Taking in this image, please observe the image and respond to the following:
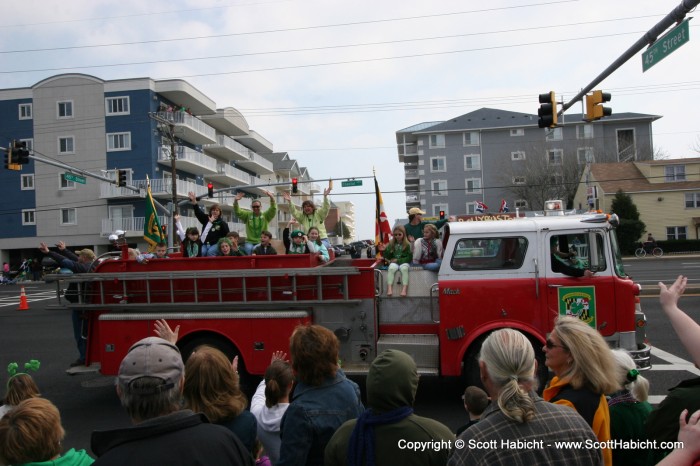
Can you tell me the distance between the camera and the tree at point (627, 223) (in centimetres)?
4362

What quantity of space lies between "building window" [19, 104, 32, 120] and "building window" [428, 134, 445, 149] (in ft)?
144

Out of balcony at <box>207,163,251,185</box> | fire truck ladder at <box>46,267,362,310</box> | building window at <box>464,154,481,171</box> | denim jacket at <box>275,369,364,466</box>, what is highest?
building window at <box>464,154,481,171</box>

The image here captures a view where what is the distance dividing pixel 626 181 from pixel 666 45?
44.6m

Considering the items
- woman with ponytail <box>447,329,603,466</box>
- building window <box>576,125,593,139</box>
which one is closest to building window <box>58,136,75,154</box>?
woman with ponytail <box>447,329,603,466</box>

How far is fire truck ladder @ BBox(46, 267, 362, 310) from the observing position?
7.23 metres

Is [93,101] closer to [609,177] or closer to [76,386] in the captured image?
[76,386]

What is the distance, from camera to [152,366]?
2.27 meters

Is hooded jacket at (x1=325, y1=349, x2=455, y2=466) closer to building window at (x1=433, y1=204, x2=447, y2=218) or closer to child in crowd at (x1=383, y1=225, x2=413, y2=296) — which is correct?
child in crowd at (x1=383, y1=225, x2=413, y2=296)

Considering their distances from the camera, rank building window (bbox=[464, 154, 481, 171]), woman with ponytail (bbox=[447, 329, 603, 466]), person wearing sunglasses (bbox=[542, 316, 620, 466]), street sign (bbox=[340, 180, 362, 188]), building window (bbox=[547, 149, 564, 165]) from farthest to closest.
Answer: building window (bbox=[464, 154, 481, 171]) < building window (bbox=[547, 149, 564, 165]) < street sign (bbox=[340, 180, 362, 188]) < person wearing sunglasses (bbox=[542, 316, 620, 466]) < woman with ponytail (bbox=[447, 329, 603, 466])

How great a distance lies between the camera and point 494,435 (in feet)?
7.47

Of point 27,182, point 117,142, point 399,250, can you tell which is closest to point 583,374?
point 399,250

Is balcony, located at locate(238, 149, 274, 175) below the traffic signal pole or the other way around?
the other way around

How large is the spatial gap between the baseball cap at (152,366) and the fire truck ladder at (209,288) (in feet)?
15.6

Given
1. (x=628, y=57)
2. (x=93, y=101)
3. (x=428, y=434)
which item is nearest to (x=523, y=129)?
(x=93, y=101)
